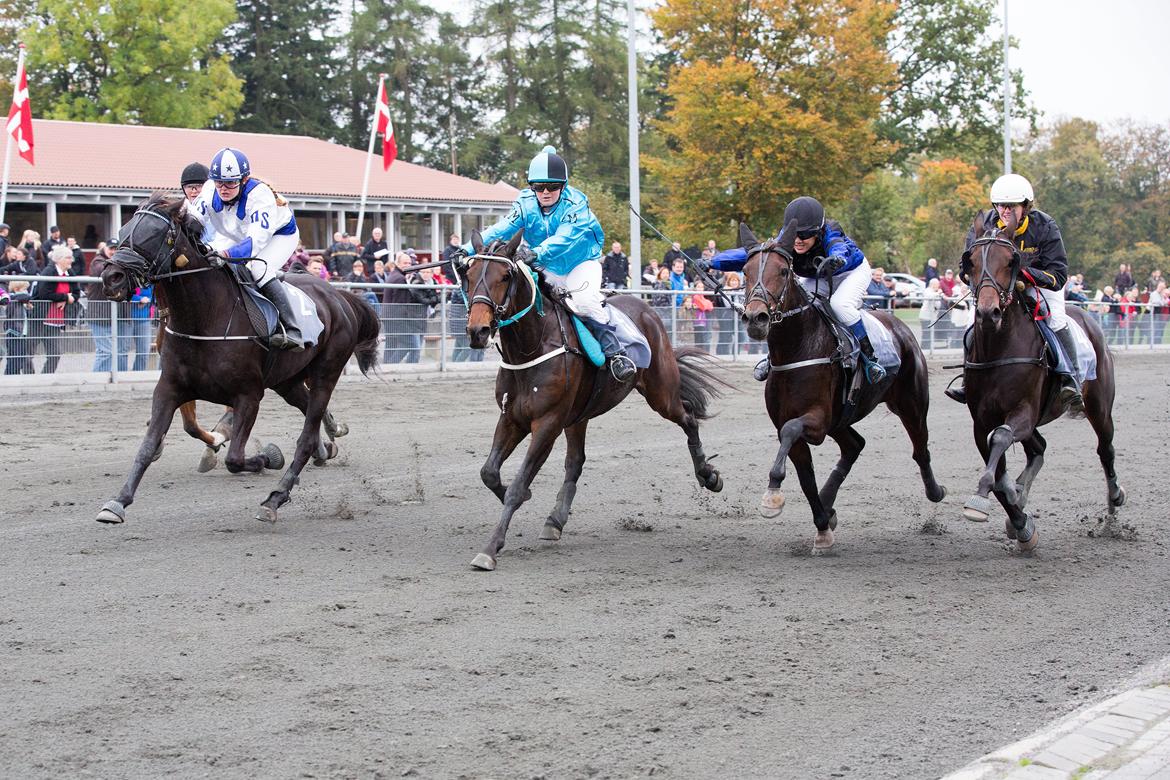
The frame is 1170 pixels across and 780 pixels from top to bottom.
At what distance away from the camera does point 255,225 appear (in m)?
9.80

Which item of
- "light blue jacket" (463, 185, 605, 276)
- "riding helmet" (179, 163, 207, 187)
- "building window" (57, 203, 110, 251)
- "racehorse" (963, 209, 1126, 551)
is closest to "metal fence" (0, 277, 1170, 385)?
"racehorse" (963, 209, 1126, 551)

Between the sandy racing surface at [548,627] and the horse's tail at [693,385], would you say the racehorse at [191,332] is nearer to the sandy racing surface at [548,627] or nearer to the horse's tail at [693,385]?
the sandy racing surface at [548,627]

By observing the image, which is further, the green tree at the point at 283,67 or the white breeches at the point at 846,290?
the green tree at the point at 283,67

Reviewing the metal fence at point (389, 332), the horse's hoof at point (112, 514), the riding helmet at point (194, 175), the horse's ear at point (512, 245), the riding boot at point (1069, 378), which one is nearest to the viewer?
the horse's ear at point (512, 245)

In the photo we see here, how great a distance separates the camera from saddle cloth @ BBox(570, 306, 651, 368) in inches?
348

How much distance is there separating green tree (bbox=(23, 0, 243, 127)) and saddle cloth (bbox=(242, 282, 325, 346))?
3863 cm

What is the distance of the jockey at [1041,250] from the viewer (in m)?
8.68

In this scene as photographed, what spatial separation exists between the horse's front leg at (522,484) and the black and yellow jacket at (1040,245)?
9.54 feet

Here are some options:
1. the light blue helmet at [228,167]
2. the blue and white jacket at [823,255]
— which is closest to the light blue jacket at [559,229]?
the blue and white jacket at [823,255]

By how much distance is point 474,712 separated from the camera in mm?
5047

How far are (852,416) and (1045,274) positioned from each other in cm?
156

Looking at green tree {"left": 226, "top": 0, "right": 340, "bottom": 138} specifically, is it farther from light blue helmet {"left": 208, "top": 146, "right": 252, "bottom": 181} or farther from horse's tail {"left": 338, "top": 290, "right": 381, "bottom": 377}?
light blue helmet {"left": 208, "top": 146, "right": 252, "bottom": 181}

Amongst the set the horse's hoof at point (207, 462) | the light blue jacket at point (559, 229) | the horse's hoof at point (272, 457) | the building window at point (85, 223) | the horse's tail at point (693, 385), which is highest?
the building window at point (85, 223)

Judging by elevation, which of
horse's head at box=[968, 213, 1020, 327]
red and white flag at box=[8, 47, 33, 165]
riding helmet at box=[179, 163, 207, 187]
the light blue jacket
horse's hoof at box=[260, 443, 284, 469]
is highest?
red and white flag at box=[8, 47, 33, 165]
